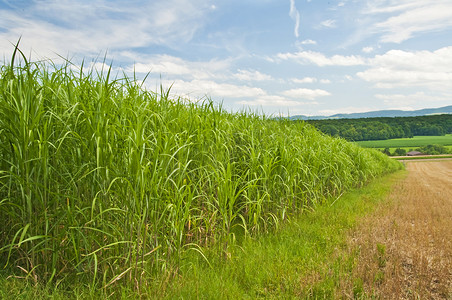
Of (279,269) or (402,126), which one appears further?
(402,126)

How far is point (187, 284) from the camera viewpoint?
8.88 feet

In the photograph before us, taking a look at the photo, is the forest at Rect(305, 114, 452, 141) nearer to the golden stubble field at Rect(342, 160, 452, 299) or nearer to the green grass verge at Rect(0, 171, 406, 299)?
the golden stubble field at Rect(342, 160, 452, 299)

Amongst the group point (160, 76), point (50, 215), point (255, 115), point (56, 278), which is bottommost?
point (56, 278)

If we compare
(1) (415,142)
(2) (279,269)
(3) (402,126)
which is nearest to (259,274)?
(2) (279,269)

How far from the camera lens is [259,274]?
10.1 ft

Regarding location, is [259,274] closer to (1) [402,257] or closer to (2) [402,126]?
(1) [402,257]

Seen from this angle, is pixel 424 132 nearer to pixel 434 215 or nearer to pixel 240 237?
pixel 434 215

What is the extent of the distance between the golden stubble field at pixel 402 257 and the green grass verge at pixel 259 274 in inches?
8.4

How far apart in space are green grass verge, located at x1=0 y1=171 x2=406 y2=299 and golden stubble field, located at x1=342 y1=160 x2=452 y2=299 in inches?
8.4

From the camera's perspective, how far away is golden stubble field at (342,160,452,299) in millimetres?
2957

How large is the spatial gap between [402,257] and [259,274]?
196 cm

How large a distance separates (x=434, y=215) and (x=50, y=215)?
706cm

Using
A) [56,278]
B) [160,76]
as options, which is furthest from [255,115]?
[56,278]

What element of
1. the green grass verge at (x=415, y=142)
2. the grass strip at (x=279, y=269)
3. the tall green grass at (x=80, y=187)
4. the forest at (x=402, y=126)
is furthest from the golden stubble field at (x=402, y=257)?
the green grass verge at (x=415, y=142)
